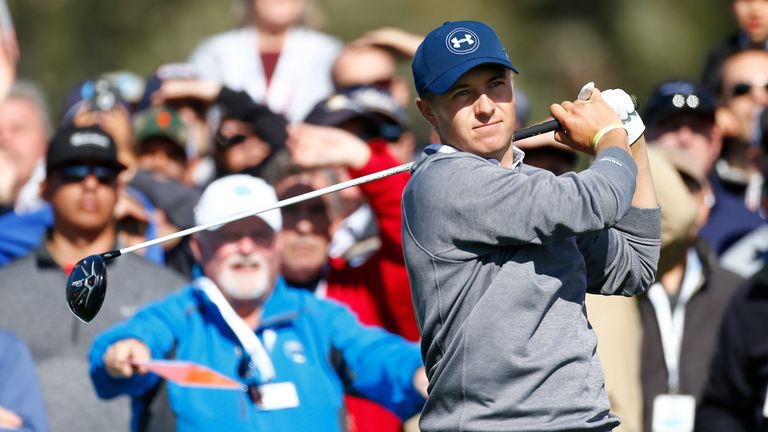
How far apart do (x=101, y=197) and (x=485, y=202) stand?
3561 millimetres

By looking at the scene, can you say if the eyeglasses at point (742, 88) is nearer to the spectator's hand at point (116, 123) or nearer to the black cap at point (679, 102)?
the black cap at point (679, 102)

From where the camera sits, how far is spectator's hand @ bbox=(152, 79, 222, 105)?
9969mm

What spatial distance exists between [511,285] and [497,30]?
14674 mm

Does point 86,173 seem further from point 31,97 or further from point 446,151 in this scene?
point 446,151

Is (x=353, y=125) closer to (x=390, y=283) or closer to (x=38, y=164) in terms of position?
(x=390, y=283)

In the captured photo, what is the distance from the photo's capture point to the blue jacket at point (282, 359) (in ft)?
21.3

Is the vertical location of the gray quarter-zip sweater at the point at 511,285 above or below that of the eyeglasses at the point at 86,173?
below

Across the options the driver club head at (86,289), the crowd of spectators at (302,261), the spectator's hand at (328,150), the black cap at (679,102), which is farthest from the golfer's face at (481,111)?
the black cap at (679,102)

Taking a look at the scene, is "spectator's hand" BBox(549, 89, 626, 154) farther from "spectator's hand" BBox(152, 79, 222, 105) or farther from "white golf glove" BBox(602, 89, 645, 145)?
"spectator's hand" BBox(152, 79, 222, 105)

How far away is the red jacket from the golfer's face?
2.30 meters

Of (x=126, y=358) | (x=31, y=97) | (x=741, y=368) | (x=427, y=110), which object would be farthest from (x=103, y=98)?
(x=427, y=110)

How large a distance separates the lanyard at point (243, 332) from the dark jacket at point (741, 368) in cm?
196

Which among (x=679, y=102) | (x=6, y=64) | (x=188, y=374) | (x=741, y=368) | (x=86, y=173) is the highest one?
(x=6, y=64)

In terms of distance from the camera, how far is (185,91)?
10.0m
